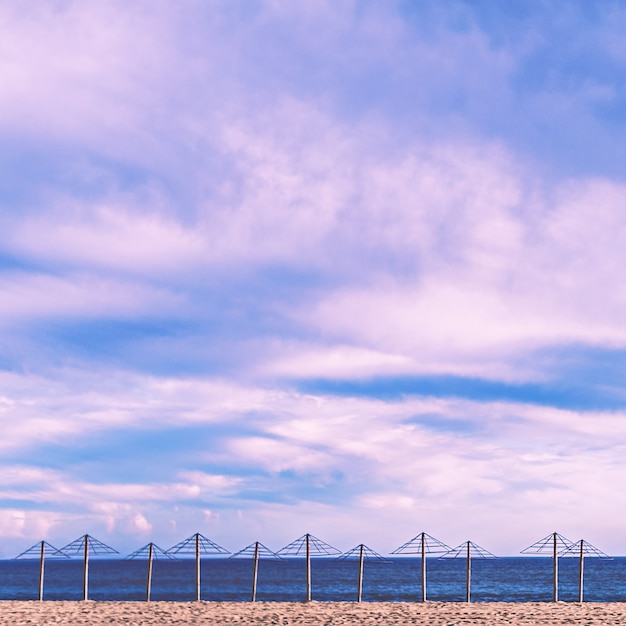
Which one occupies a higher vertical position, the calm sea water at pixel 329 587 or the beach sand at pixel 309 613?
the beach sand at pixel 309 613

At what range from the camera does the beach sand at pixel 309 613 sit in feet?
86.0

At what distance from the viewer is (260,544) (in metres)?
34.7

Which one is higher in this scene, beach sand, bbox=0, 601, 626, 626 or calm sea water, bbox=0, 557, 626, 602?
beach sand, bbox=0, 601, 626, 626

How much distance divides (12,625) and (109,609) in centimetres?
452

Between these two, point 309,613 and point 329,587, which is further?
point 329,587

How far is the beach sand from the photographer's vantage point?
26.2 m

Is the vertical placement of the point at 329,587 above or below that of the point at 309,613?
below

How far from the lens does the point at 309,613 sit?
28094mm

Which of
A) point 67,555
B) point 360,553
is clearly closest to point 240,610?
point 360,553

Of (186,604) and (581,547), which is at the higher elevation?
(581,547)

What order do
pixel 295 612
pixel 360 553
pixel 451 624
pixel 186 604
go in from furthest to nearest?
pixel 360 553, pixel 186 604, pixel 295 612, pixel 451 624

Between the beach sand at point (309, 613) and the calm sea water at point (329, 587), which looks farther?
the calm sea water at point (329, 587)

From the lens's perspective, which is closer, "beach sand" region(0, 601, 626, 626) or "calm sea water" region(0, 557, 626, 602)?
"beach sand" region(0, 601, 626, 626)

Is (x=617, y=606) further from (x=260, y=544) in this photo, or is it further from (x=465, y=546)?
(x=260, y=544)
